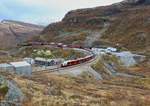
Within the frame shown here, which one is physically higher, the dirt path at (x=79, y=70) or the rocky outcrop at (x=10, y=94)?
the rocky outcrop at (x=10, y=94)

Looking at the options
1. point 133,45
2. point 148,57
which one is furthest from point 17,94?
point 133,45

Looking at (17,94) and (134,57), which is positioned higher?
(17,94)

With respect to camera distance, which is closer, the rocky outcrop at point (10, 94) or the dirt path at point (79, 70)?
the rocky outcrop at point (10, 94)

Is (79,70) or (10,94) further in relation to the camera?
(79,70)

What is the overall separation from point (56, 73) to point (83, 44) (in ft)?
352

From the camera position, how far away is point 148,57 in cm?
14725

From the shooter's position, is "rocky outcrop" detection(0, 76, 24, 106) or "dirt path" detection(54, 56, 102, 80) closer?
"rocky outcrop" detection(0, 76, 24, 106)

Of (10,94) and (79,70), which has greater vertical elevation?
(10,94)

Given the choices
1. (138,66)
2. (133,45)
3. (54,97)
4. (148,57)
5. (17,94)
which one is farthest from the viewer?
(133,45)

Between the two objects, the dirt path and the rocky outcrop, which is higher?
the rocky outcrop

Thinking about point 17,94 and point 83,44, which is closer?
point 17,94

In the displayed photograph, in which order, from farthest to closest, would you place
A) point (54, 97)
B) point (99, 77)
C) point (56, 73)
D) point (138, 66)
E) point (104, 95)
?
point (138, 66) → point (99, 77) → point (56, 73) → point (104, 95) → point (54, 97)

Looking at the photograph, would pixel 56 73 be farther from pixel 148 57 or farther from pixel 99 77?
pixel 148 57

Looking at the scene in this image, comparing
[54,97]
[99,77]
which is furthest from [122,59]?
[54,97]
